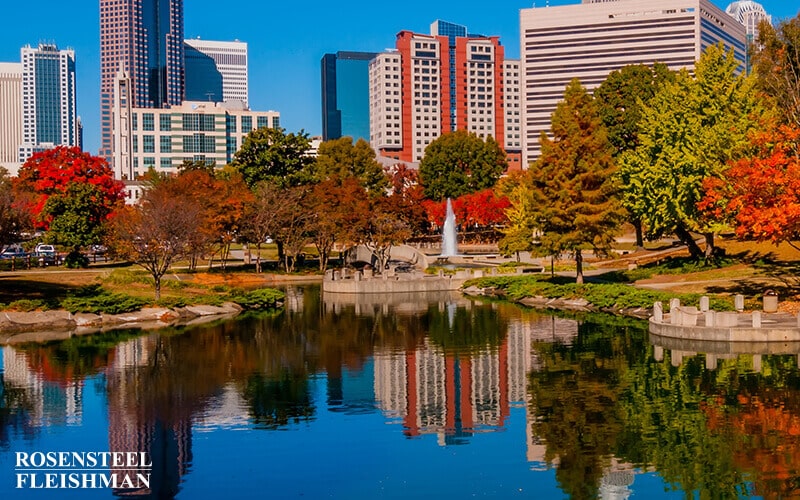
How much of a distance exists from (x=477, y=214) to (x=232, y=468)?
9799 cm

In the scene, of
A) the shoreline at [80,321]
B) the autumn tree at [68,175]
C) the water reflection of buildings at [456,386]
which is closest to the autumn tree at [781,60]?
the water reflection of buildings at [456,386]

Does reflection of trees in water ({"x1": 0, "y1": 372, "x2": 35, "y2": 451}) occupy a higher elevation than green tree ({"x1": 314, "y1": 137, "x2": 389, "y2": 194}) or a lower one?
lower

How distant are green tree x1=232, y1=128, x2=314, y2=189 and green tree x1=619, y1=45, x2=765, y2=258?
142 ft

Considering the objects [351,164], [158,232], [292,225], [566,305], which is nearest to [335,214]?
[292,225]

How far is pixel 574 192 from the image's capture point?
212 ft

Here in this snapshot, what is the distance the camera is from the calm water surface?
80.0 feet

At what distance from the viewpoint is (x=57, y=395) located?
35156 mm

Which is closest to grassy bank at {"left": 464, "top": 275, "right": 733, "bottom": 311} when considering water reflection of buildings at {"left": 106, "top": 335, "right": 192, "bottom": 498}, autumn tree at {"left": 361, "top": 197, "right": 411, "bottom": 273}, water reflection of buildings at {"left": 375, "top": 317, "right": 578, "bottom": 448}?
water reflection of buildings at {"left": 375, "top": 317, "right": 578, "bottom": 448}

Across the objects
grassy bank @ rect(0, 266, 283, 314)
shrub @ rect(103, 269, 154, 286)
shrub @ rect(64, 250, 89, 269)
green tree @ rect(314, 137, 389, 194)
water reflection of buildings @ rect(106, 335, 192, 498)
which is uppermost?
green tree @ rect(314, 137, 389, 194)

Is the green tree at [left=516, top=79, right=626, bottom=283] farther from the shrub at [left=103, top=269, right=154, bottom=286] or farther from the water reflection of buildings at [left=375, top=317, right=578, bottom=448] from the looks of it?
the shrub at [left=103, top=269, right=154, bottom=286]

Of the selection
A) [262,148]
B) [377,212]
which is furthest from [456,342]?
[262,148]

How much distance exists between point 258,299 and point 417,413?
33.2m

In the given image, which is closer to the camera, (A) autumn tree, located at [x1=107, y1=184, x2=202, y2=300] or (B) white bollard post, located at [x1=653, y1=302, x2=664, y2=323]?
(B) white bollard post, located at [x1=653, y1=302, x2=664, y2=323]

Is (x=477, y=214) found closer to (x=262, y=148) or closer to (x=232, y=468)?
(x=262, y=148)
